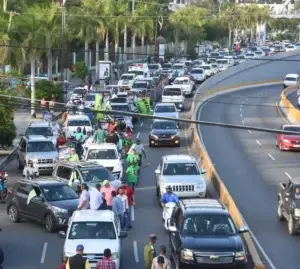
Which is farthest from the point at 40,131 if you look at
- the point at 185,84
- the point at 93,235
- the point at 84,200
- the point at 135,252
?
the point at 185,84

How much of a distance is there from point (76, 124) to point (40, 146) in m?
8.22

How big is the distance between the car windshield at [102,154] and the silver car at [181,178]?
3298 millimetres

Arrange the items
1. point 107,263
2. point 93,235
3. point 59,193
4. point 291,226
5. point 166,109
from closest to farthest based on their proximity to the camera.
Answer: point 107,263 → point 93,235 → point 291,226 → point 59,193 → point 166,109

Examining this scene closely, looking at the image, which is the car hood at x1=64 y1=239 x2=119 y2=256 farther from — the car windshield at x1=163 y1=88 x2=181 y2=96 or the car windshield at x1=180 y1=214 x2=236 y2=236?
the car windshield at x1=163 y1=88 x2=181 y2=96

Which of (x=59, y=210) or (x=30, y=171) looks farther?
(x=30, y=171)

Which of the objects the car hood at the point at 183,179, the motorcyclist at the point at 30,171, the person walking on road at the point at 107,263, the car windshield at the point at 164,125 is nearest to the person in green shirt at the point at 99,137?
the motorcyclist at the point at 30,171

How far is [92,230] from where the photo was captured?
21.8m

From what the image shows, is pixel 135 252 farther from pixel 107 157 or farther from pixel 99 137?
pixel 99 137

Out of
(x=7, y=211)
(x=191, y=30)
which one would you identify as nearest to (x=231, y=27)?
(x=191, y=30)

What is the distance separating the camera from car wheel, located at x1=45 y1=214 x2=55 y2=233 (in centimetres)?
2622

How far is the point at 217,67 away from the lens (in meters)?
A: 98.4

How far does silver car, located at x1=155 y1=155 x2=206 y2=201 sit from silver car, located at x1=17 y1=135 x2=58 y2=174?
22.1ft

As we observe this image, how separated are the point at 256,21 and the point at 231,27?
522 inches

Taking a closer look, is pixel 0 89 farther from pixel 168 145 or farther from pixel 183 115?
pixel 183 115
